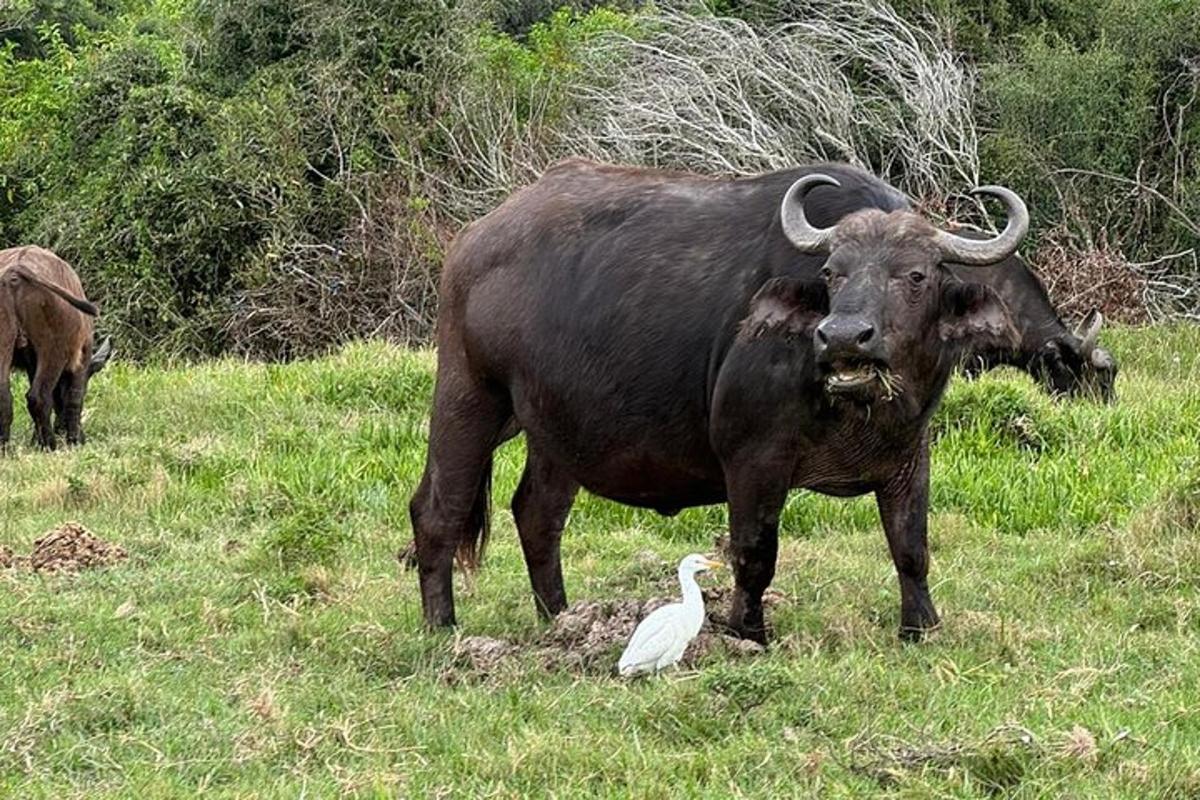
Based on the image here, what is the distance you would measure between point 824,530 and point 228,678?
3.58 m

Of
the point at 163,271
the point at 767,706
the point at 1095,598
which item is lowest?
the point at 163,271

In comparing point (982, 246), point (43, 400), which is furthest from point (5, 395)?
point (982, 246)

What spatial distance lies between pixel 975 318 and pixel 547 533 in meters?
2.15

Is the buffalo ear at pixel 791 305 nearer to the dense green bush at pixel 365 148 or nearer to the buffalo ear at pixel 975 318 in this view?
the buffalo ear at pixel 975 318

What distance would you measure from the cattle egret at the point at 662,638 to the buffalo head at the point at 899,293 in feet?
2.91

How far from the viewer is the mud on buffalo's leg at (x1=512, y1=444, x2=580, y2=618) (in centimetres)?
683

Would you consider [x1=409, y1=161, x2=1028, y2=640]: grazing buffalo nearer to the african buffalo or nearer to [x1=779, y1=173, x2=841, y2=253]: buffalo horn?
[x1=779, y1=173, x2=841, y2=253]: buffalo horn

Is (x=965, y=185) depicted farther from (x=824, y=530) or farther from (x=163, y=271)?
(x=824, y=530)

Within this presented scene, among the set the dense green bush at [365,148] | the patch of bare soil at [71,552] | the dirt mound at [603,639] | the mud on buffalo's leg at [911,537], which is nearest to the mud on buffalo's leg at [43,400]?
the patch of bare soil at [71,552]

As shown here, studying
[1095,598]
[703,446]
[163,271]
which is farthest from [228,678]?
[163,271]

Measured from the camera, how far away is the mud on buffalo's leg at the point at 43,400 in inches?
471

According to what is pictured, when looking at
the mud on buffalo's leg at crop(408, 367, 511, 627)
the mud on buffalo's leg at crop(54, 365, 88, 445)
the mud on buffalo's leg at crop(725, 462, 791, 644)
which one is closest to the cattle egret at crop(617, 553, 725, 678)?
the mud on buffalo's leg at crop(725, 462, 791, 644)

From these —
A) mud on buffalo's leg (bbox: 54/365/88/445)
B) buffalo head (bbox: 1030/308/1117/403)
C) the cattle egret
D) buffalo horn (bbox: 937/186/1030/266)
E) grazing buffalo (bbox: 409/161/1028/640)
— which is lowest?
mud on buffalo's leg (bbox: 54/365/88/445)

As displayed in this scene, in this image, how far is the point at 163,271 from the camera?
17781mm
